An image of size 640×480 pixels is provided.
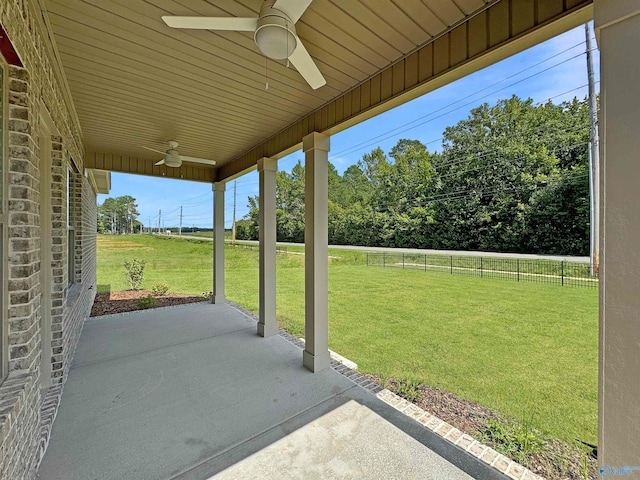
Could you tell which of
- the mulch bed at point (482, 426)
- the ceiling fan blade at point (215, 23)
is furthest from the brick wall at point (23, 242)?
the mulch bed at point (482, 426)

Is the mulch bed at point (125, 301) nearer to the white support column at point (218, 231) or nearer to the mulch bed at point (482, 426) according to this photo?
the white support column at point (218, 231)

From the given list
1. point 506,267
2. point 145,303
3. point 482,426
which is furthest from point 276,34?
point 506,267

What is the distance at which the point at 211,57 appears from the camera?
2.15 m

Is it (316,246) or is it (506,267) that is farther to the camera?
(506,267)

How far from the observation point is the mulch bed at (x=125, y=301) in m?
5.49

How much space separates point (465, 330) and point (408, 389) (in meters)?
2.50

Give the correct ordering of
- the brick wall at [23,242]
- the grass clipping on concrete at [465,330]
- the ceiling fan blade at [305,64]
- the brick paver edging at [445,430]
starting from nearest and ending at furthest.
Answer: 1. the brick wall at [23,242]
2. the ceiling fan blade at [305,64]
3. the brick paver edging at [445,430]
4. the grass clipping on concrete at [465,330]

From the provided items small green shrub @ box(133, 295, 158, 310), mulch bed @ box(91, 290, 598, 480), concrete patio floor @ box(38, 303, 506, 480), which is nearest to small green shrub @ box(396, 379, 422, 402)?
mulch bed @ box(91, 290, 598, 480)

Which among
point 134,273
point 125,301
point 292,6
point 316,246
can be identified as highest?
point 292,6

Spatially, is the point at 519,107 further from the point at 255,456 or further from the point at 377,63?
the point at 255,456

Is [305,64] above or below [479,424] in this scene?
above

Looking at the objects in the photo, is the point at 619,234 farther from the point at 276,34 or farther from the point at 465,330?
the point at 465,330

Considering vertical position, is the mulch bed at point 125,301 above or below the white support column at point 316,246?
below

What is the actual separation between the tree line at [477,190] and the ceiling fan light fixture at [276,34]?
11.7m
